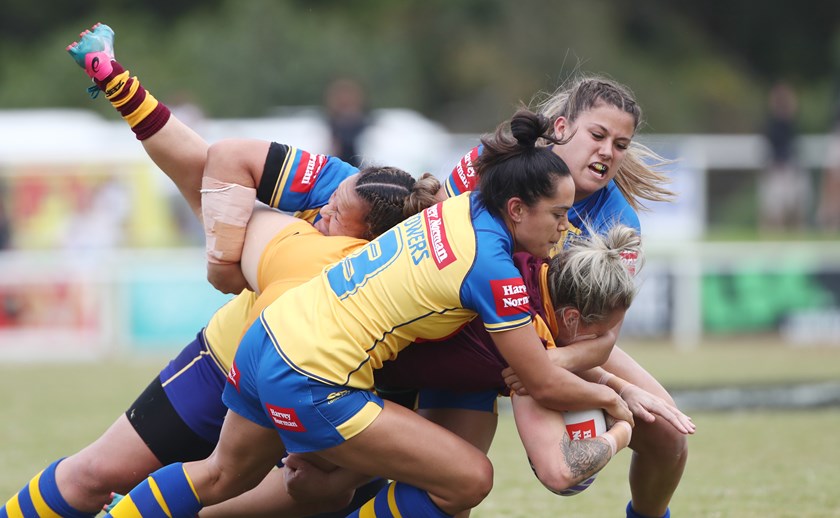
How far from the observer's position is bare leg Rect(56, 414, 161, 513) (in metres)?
4.70

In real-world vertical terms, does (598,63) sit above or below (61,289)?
above

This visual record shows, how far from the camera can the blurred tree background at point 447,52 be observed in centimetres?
2383

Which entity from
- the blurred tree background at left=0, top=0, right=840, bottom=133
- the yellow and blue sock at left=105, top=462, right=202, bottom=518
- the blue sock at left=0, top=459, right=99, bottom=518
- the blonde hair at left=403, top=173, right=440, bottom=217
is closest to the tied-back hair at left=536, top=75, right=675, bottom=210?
the blonde hair at left=403, top=173, right=440, bottom=217

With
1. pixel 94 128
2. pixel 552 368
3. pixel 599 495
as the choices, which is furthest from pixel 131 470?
pixel 94 128

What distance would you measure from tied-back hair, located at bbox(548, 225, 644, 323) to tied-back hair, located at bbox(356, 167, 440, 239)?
1.84 feet

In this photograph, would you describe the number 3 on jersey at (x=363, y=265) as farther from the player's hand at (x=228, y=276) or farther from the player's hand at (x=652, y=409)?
the player's hand at (x=652, y=409)

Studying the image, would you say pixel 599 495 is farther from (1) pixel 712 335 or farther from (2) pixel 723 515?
→ (1) pixel 712 335

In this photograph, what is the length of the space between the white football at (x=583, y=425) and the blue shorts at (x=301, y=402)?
2.26 feet

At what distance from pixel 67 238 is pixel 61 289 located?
6.10 feet

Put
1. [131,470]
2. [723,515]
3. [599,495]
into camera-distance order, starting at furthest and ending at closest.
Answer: [599,495], [723,515], [131,470]

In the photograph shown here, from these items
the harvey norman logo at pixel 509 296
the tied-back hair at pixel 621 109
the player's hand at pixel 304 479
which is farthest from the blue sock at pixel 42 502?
the tied-back hair at pixel 621 109

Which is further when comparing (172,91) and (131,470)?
(172,91)

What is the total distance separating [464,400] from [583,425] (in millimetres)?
497

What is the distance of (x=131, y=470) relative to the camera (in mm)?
4758
